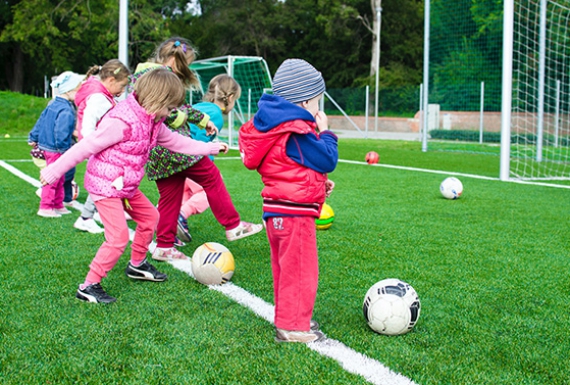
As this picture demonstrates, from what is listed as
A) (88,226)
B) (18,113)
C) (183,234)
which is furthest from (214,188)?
(18,113)

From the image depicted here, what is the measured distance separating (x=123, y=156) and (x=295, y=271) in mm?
1427

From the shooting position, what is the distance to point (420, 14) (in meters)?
49.6

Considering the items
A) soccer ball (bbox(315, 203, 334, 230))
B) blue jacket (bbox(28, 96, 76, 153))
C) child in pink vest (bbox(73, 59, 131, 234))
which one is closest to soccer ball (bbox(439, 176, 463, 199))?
soccer ball (bbox(315, 203, 334, 230))

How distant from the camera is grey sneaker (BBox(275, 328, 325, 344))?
3166mm

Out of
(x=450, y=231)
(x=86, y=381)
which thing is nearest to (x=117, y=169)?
(x=86, y=381)

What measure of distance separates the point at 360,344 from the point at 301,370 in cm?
45

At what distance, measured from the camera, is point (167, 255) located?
5.02 meters

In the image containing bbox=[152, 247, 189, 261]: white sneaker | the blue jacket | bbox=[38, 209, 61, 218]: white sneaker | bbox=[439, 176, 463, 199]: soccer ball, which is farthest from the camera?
bbox=[439, 176, 463, 199]: soccer ball

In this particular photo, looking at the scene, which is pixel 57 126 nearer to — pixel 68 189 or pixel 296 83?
pixel 68 189

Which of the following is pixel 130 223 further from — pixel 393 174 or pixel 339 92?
pixel 339 92

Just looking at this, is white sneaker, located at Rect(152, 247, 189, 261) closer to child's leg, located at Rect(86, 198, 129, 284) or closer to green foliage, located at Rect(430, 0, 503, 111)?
child's leg, located at Rect(86, 198, 129, 284)

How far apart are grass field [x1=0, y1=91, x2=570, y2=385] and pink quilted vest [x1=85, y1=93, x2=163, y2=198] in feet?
2.32

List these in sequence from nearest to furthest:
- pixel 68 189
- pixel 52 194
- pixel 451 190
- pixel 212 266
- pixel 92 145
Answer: pixel 92 145 < pixel 212 266 < pixel 52 194 < pixel 68 189 < pixel 451 190

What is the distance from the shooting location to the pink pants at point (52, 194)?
22.8 feet
